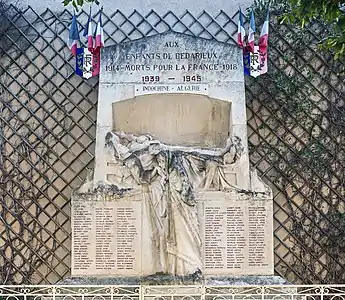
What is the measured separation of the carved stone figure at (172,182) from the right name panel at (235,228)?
199 millimetres

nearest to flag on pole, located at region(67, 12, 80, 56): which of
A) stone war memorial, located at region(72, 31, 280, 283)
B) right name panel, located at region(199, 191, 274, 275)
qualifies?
stone war memorial, located at region(72, 31, 280, 283)

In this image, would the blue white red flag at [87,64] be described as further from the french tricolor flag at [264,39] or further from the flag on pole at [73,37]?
the french tricolor flag at [264,39]

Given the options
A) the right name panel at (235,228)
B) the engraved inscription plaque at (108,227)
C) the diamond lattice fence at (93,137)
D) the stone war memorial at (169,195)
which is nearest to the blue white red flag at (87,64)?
the stone war memorial at (169,195)

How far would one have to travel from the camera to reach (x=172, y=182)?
22.3ft

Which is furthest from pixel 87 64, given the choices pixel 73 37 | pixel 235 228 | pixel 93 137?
pixel 235 228

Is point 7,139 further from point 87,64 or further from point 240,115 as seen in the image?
point 240,115

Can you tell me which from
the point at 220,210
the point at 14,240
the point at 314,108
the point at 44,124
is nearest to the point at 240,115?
the point at 220,210

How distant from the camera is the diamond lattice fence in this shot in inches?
329

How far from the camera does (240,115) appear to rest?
7.27 metres

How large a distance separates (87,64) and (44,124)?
1.17 metres

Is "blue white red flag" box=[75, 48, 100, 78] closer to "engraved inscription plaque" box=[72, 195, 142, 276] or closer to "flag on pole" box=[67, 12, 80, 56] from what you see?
"flag on pole" box=[67, 12, 80, 56]

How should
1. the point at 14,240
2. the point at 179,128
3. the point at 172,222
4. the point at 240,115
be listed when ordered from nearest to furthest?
the point at 172,222 < the point at 240,115 < the point at 179,128 < the point at 14,240

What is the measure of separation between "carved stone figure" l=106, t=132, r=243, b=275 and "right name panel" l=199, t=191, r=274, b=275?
199mm

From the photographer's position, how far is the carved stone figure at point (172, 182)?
22.0ft
